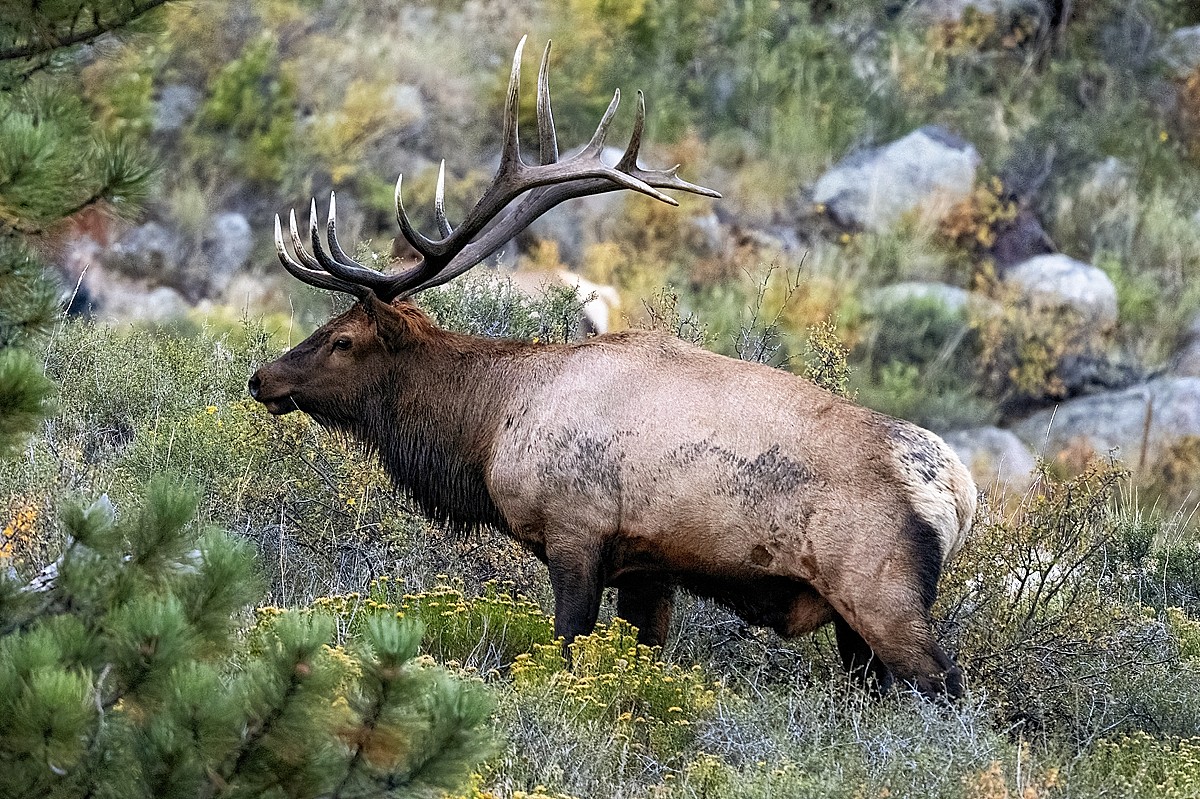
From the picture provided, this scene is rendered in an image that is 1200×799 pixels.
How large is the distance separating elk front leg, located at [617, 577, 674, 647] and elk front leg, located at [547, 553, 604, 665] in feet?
1.15

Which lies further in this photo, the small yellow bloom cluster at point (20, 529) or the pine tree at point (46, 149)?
the small yellow bloom cluster at point (20, 529)

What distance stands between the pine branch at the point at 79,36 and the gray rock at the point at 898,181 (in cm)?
1532

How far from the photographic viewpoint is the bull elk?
19.4 ft

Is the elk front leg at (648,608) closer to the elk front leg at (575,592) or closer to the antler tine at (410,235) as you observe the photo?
the elk front leg at (575,592)

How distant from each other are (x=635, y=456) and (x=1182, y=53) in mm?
17441

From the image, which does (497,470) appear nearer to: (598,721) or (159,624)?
(598,721)

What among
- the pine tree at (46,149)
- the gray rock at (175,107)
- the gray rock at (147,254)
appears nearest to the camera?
the pine tree at (46,149)

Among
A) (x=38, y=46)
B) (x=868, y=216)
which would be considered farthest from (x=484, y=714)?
(x=868, y=216)

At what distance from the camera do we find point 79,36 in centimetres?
398

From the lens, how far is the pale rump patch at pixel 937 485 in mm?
5883

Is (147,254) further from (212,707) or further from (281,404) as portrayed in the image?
(212,707)

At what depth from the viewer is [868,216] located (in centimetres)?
1891

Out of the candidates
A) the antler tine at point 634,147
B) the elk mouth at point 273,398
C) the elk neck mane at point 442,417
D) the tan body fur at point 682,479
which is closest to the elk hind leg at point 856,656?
the tan body fur at point 682,479

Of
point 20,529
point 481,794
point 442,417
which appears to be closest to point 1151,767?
point 481,794
